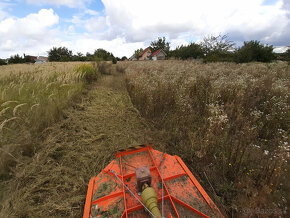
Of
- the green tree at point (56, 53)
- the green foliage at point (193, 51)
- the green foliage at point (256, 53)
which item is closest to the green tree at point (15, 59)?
the green tree at point (56, 53)

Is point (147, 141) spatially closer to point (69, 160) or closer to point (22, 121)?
point (69, 160)

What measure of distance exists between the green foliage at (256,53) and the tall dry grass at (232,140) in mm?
11459

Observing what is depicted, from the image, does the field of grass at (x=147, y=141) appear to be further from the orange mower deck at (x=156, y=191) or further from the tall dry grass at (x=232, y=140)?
the orange mower deck at (x=156, y=191)

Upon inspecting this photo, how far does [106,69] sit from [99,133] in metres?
9.07

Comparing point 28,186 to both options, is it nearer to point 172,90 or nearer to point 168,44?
point 172,90

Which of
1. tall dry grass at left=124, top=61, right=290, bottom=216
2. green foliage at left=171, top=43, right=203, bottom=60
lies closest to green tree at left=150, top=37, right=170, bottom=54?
green foliage at left=171, top=43, right=203, bottom=60

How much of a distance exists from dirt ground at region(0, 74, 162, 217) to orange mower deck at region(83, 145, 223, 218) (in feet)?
0.79

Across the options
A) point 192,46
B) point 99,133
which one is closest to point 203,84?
point 99,133

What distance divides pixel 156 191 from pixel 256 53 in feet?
54.7

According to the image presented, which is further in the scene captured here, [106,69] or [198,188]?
[106,69]

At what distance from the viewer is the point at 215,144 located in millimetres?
1952

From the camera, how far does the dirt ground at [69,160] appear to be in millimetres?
1364

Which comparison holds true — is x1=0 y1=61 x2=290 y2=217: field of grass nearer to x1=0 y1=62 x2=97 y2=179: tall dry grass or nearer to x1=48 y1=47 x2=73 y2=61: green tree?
x1=0 y1=62 x2=97 y2=179: tall dry grass

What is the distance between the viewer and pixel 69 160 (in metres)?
1.97
